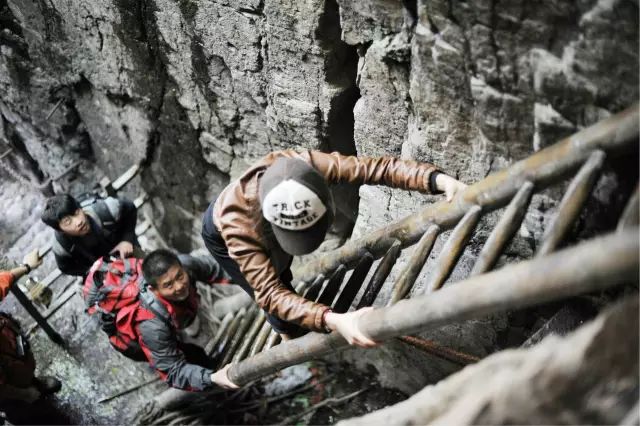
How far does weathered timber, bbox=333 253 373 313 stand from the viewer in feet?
11.3

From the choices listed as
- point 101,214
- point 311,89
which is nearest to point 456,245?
point 311,89

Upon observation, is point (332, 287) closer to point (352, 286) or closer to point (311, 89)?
point (352, 286)

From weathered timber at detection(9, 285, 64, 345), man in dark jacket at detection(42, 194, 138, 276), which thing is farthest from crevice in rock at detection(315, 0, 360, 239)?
weathered timber at detection(9, 285, 64, 345)

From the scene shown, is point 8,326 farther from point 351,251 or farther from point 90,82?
point 351,251

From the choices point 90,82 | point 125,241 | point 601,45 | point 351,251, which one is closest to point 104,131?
point 90,82

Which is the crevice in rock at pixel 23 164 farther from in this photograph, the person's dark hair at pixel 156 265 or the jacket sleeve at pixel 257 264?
the jacket sleeve at pixel 257 264

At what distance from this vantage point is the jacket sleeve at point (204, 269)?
4.47 metres

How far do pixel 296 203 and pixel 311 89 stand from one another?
4.86 feet

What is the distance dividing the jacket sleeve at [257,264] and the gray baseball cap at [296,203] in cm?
24

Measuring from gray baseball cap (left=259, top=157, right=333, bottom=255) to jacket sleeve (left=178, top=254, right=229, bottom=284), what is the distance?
1.95m

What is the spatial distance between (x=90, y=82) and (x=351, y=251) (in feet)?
12.2

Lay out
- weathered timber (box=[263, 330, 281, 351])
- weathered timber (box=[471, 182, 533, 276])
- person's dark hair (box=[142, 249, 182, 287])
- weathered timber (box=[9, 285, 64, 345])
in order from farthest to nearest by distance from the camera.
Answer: weathered timber (box=[9, 285, 64, 345]), weathered timber (box=[263, 330, 281, 351]), person's dark hair (box=[142, 249, 182, 287]), weathered timber (box=[471, 182, 533, 276])

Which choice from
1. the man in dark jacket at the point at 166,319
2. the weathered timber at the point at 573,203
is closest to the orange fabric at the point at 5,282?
the man in dark jacket at the point at 166,319

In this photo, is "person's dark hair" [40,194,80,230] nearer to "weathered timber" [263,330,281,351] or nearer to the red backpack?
the red backpack
